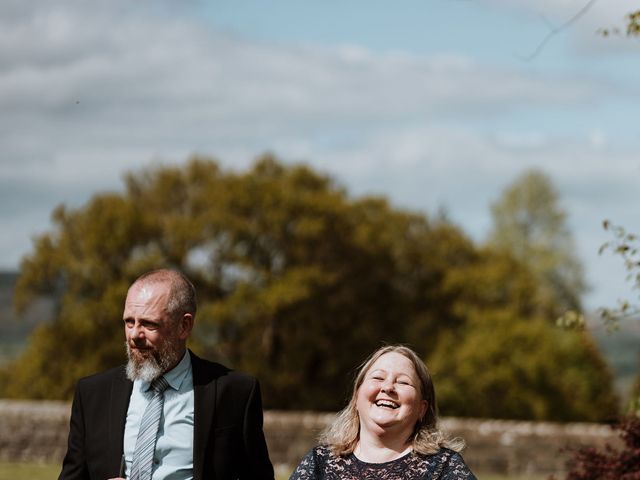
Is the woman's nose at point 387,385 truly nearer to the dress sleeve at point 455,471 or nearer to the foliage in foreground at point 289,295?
the dress sleeve at point 455,471

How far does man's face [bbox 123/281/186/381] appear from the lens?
191 inches

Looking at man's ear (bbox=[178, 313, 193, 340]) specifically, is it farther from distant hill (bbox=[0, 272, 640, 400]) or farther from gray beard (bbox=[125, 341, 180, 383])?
distant hill (bbox=[0, 272, 640, 400])

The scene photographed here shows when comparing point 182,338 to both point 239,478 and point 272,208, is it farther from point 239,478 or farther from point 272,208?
point 272,208

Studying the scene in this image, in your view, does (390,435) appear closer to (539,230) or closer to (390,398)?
(390,398)

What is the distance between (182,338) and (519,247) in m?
50.7

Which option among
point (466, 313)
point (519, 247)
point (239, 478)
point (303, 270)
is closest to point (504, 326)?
point (466, 313)

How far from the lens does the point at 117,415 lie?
4988 millimetres

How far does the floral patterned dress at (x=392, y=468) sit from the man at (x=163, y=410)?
380 millimetres

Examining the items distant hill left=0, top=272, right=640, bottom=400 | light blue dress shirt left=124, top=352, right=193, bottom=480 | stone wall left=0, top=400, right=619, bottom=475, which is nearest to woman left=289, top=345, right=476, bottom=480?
light blue dress shirt left=124, top=352, right=193, bottom=480

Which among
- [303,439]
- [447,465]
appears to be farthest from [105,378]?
[303,439]

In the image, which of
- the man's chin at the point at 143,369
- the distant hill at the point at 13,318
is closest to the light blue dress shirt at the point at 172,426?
the man's chin at the point at 143,369

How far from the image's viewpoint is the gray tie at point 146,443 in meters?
4.87

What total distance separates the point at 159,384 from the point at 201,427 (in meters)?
0.24

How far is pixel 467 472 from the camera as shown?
4.80 meters
